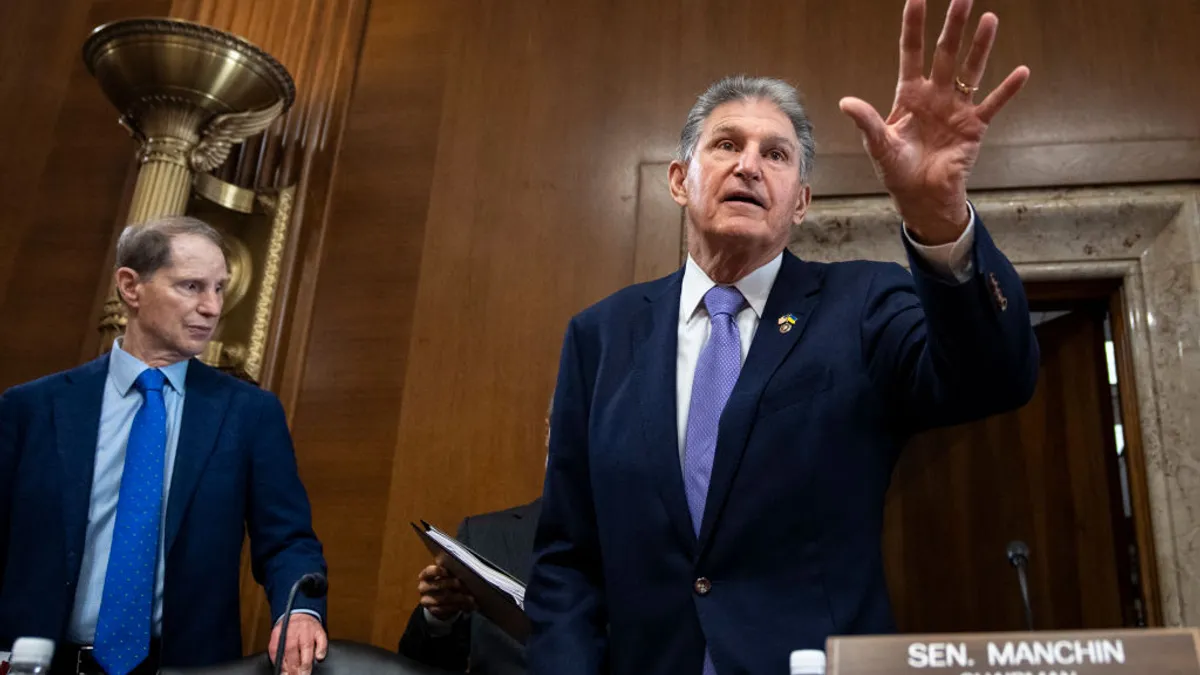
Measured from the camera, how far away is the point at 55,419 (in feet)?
7.00

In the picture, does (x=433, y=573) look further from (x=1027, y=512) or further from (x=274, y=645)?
(x=1027, y=512)

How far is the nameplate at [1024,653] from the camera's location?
0.75 meters

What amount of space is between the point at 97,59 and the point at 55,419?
64.0 inches

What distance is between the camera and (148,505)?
2.10 meters

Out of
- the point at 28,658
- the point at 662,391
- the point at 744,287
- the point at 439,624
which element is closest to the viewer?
the point at 28,658

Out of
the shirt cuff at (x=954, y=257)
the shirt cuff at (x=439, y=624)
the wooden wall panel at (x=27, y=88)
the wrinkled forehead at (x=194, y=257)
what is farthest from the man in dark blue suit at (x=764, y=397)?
the wooden wall panel at (x=27, y=88)

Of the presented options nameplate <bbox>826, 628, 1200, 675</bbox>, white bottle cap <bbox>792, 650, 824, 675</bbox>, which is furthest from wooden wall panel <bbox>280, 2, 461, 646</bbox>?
nameplate <bbox>826, 628, 1200, 675</bbox>

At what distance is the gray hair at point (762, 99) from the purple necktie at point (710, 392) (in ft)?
1.06

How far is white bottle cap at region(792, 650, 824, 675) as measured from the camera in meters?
0.91

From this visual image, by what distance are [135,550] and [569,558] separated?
95 centimetres

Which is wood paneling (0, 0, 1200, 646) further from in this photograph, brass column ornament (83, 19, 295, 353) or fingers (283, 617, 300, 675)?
fingers (283, 617, 300, 675)

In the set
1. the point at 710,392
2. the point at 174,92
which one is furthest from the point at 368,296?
the point at 710,392

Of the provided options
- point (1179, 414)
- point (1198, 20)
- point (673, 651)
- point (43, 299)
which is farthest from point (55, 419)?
point (1198, 20)

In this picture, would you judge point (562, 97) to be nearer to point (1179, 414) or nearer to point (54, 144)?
A: point (54, 144)
